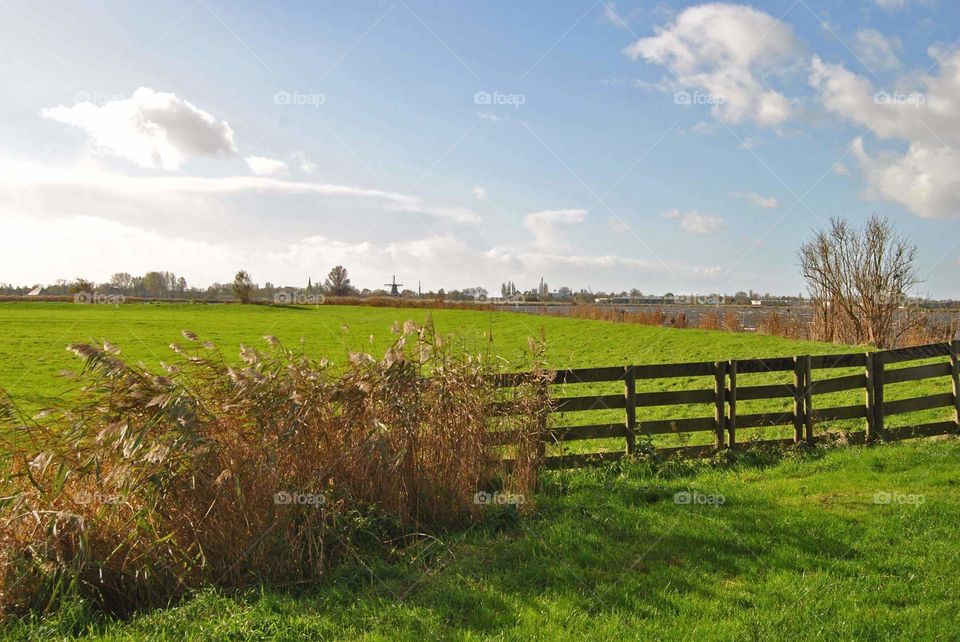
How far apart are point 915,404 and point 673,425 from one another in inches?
188

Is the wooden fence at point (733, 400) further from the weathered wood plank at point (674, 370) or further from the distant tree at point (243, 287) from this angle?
the distant tree at point (243, 287)

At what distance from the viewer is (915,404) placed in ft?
35.5

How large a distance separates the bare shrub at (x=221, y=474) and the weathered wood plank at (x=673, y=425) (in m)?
2.88

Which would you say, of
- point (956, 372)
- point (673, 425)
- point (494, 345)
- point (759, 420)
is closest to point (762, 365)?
point (759, 420)

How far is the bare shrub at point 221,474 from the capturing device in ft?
17.0

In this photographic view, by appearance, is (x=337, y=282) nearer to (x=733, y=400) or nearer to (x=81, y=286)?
(x=81, y=286)

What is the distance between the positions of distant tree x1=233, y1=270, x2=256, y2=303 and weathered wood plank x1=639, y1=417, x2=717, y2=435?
7047 centimetres

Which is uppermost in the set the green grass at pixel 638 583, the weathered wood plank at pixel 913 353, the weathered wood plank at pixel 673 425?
the weathered wood plank at pixel 913 353

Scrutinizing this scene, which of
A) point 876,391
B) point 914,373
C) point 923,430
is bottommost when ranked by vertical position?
point 923,430

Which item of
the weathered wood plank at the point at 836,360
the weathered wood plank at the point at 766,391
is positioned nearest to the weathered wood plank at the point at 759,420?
the weathered wood plank at the point at 766,391

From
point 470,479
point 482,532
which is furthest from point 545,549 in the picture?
point 470,479

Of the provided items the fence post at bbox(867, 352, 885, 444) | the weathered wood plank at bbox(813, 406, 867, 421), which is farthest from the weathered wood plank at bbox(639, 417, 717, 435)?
the fence post at bbox(867, 352, 885, 444)

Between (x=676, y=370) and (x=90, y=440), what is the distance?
738 centimetres

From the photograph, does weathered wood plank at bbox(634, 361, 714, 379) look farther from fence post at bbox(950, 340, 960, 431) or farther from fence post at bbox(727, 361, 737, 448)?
fence post at bbox(950, 340, 960, 431)
